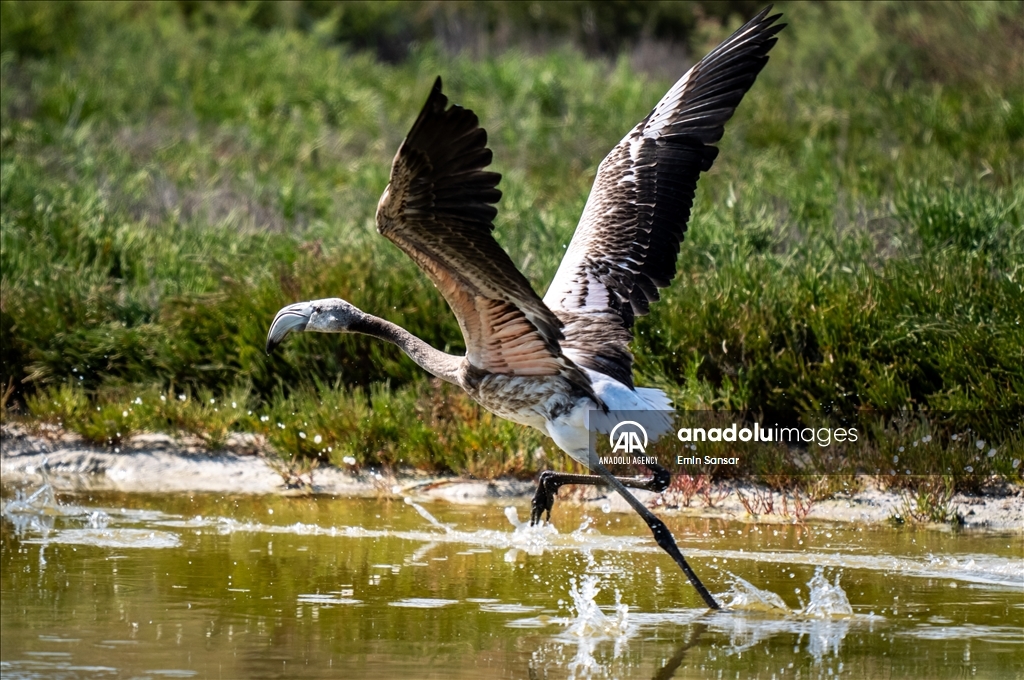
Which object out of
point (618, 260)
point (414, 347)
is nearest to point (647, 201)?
point (618, 260)

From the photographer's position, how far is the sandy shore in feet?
24.9

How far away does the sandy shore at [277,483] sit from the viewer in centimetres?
759

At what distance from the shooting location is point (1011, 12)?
1490 centimetres

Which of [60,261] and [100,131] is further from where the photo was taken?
[100,131]

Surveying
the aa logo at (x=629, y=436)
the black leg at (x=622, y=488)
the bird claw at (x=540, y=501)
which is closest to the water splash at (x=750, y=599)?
the black leg at (x=622, y=488)

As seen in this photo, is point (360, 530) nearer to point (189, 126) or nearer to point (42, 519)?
point (42, 519)

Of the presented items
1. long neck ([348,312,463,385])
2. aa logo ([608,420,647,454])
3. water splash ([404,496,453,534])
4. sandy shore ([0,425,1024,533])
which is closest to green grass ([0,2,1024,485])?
sandy shore ([0,425,1024,533])

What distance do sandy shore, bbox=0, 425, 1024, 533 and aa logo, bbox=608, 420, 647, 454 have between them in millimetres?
1098

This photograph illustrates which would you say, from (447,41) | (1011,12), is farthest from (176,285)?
(447,41)

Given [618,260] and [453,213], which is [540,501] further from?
[453,213]

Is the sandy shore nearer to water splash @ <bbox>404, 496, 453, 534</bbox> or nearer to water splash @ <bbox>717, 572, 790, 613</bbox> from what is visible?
water splash @ <bbox>404, 496, 453, 534</bbox>

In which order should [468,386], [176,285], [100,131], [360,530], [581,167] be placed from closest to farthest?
[468,386]
[360,530]
[176,285]
[581,167]
[100,131]

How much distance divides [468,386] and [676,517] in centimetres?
167

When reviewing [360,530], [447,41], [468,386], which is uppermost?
[447,41]
